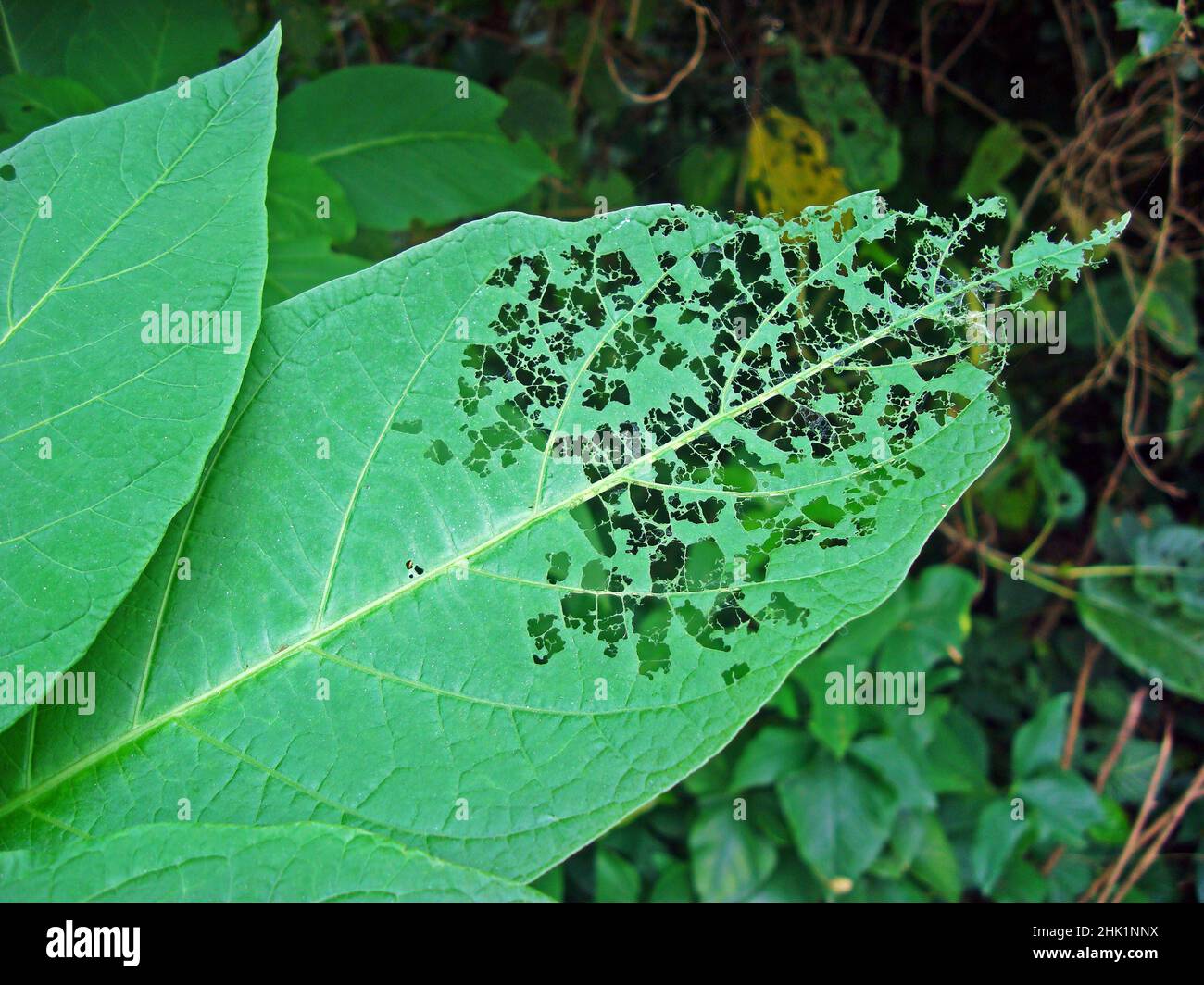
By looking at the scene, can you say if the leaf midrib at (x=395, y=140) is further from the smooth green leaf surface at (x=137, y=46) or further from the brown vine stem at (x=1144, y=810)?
the brown vine stem at (x=1144, y=810)

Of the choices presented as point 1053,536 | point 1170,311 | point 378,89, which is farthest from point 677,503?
point 1053,536

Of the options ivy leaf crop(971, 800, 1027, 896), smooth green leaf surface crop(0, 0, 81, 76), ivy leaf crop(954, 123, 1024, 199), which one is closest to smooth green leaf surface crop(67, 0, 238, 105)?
smooth green leaf surface crop(0, 0, 81, 76)

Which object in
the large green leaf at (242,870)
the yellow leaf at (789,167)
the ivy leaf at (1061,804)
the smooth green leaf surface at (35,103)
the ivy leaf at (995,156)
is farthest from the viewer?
the ivy leaf at (1061,804)

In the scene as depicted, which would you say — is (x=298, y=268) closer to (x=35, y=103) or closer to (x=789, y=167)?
(x=35, y=103)

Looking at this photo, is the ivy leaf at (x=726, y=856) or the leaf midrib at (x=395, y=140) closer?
the leaf midrib at (x=395, y=140)

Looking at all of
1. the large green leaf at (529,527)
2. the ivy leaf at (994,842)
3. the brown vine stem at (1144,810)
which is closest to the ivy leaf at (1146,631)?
the brown vine stem at (1144,810)

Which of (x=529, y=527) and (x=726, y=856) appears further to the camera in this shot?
(x=726, y=856)

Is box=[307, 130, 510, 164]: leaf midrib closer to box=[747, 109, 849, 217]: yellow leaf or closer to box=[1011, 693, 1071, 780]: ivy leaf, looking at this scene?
box=[747, 109, 849, 217]: yellow leaf

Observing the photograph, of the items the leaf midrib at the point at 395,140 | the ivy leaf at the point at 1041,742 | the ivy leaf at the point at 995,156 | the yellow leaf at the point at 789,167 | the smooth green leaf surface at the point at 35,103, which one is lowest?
the ivy leaf at the point at 1041,742

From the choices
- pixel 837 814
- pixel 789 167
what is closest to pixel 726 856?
pixel 837 814
